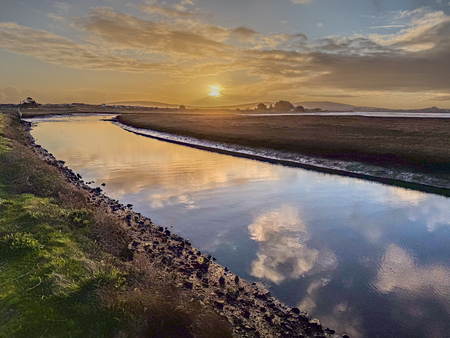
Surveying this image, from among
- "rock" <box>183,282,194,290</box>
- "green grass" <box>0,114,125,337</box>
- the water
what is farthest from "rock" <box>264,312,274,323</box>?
"green grass" <box>0,114,125,337</box>

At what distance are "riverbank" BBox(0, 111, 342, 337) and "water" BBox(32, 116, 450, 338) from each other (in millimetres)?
1347

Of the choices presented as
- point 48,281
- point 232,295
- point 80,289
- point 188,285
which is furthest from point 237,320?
point 48,281

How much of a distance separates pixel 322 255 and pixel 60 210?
12.4m

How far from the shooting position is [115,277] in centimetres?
770

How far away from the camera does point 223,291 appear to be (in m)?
9.44

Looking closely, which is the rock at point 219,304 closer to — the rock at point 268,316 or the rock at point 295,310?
the rock at point 268,316

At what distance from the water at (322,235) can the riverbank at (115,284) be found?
4.42ft

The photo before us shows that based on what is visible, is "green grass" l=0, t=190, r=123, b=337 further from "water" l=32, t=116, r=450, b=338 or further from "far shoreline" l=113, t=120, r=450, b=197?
"far shoreline" l=113, t=120, r=450, b=197

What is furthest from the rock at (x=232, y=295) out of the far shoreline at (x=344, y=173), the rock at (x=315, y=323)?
the far shoreline at (x=344, y=173)

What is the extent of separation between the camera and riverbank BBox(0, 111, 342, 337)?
6.27m

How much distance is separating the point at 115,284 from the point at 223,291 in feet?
12.5

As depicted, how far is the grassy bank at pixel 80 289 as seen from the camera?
19.9 feet

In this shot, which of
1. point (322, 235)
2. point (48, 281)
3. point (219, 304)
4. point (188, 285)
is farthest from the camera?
point (322, 235)

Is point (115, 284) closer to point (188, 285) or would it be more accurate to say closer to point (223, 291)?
point (188, 285)
